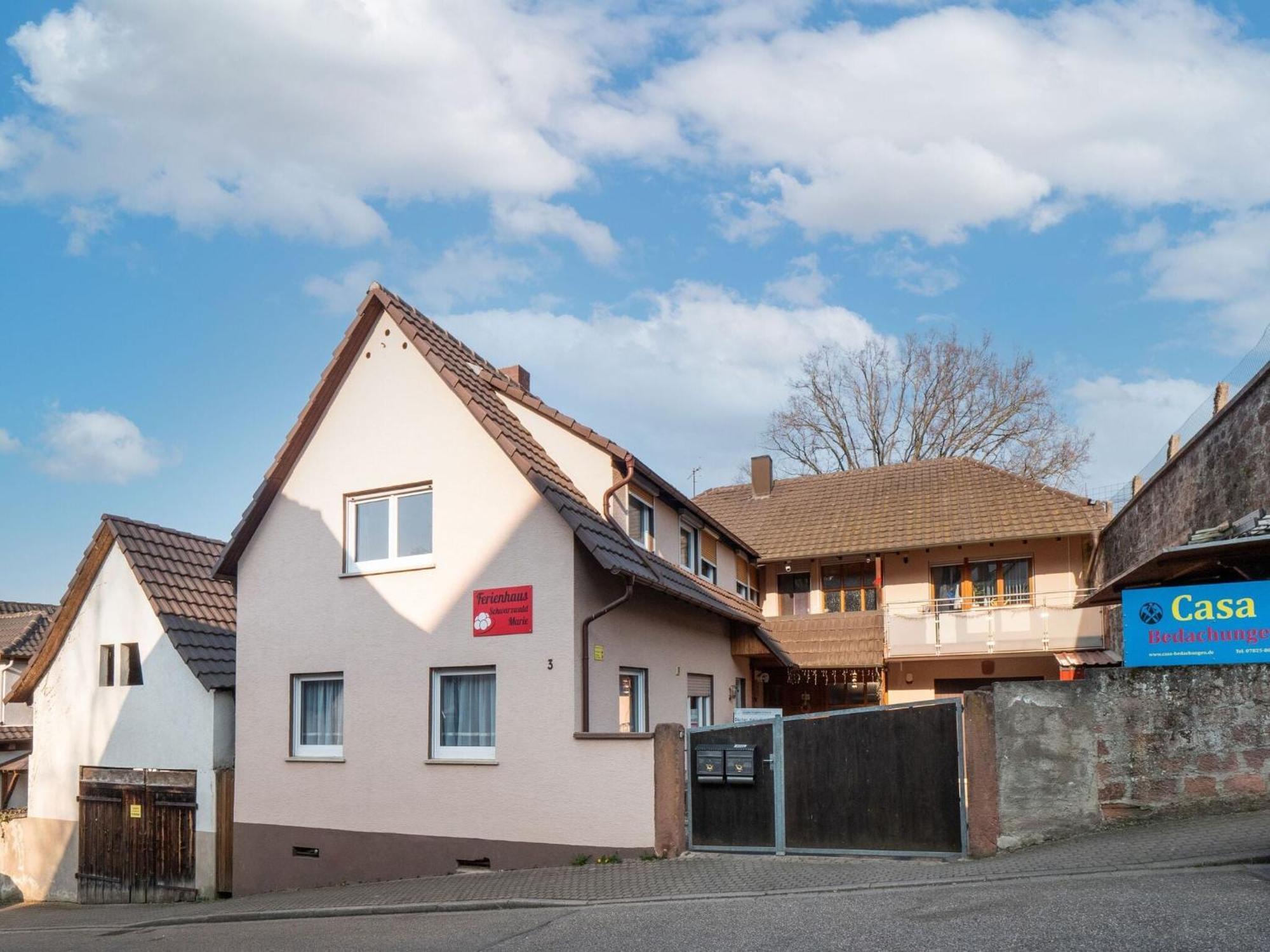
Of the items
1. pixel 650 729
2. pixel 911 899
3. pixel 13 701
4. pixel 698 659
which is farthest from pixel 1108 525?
pixel 13 701

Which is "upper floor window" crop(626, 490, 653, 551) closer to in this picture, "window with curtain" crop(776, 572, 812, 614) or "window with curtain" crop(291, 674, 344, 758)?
"window with curtain" crop(291, 674, 344, 758)

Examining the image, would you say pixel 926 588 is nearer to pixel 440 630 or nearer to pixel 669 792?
pixel 440 630

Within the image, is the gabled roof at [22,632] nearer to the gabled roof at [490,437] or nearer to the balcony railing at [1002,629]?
the gabled roof at [490,437]

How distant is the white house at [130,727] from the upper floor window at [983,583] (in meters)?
15.2

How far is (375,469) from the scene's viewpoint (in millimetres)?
15078

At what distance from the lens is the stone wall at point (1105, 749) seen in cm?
1021

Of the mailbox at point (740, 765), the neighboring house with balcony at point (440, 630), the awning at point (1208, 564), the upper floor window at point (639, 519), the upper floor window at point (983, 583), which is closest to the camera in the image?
the mailbox at point (740, 765)

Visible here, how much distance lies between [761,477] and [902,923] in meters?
21.9

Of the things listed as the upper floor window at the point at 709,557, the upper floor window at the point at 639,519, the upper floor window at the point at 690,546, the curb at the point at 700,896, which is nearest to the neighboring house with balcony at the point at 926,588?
the upper floor window at the point at 709,557

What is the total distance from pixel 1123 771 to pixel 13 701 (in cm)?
1749

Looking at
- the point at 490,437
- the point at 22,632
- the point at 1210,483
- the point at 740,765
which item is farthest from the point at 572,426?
the point at 22,632

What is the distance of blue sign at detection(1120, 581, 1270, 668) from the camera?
10.6m

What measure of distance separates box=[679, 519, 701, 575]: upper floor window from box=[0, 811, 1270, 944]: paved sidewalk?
24.0 ft

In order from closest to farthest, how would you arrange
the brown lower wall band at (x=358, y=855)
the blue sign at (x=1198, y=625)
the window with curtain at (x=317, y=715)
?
the blue sign at (x=1198, y=625) < the brown lower wall band at (x=358, y=855) < the window with curtain at (x=317, y=715)
